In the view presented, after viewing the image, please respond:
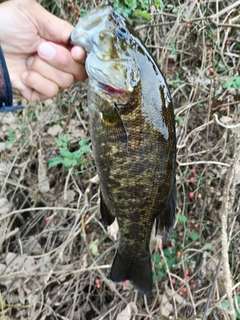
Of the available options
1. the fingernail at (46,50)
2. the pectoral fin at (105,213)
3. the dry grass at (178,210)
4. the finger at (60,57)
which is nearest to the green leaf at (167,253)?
the dry grass at (178,210)

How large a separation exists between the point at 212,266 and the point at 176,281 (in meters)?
0.25

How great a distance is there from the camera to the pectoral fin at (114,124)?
4.36ft

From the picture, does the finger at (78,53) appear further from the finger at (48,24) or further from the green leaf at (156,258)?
the green leaf at (156,258)

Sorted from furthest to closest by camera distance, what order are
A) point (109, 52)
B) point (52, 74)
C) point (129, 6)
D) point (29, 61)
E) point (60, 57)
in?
point (129, 6), point (29, 61), point (52, 74), point (60, 57), point (109, 52)

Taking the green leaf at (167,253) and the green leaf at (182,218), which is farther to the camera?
the green leaf at (167,253)

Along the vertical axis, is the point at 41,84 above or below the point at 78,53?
below

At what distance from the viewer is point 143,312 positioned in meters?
2.27

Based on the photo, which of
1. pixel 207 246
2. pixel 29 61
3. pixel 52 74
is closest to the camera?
pixel 52 74

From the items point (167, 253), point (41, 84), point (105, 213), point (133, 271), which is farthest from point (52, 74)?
point (167, 253)

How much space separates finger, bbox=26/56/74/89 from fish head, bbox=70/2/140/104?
229mm

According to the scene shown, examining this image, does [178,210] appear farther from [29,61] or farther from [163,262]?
[29,61]

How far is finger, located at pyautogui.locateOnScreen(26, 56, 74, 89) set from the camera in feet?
5.11

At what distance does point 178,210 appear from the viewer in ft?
7.93

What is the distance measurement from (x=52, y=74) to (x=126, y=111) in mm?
439
